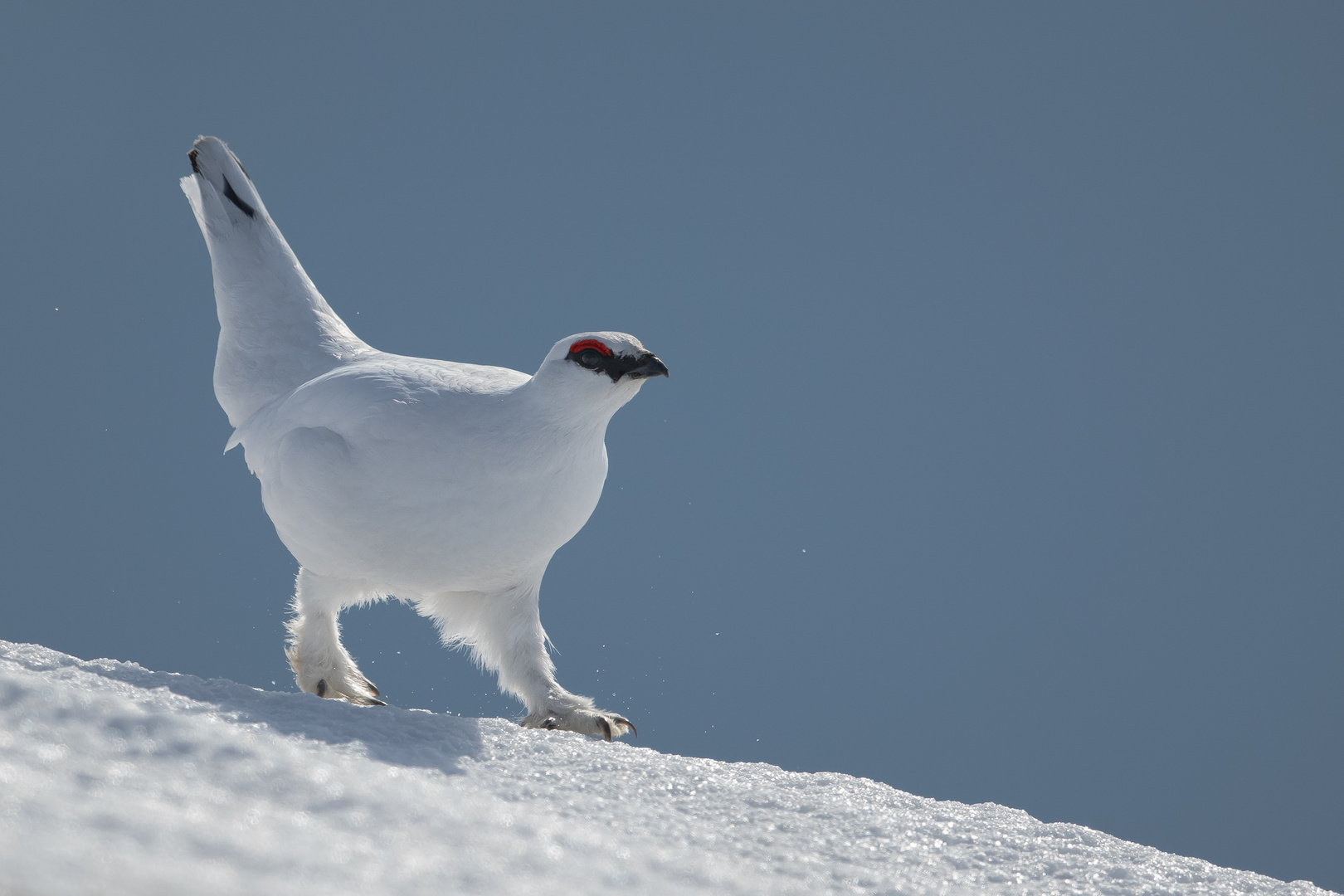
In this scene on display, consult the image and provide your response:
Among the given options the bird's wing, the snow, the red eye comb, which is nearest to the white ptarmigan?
the red eye comb

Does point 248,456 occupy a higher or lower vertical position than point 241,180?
lower

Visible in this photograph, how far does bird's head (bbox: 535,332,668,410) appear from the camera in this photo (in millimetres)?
2494

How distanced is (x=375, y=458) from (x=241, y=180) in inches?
56.5

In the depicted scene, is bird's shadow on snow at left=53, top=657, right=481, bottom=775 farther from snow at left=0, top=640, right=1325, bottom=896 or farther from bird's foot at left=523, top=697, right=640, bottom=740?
bird's foot at left=523, top=697, right=640, bottom=740

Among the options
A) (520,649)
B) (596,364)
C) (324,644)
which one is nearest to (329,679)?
(324,644)

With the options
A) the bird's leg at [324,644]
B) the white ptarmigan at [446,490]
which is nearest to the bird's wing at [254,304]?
the white ptarmigan at [446,490]

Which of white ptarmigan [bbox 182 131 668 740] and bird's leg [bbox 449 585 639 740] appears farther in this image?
bird's leg [bbox 449 585 639 740]

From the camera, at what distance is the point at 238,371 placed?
323 centimetres

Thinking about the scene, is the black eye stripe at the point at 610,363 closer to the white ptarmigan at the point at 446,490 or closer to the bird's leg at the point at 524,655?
the white ptarmigan at the point at 446,490

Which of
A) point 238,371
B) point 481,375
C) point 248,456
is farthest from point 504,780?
point 238,371

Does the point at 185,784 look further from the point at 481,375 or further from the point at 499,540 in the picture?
the point at 481,375

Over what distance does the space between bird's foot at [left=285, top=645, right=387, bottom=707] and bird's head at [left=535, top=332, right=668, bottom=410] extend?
43.3 inches

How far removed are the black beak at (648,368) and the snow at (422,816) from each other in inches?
35.6

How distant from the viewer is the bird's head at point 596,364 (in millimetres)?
2494
